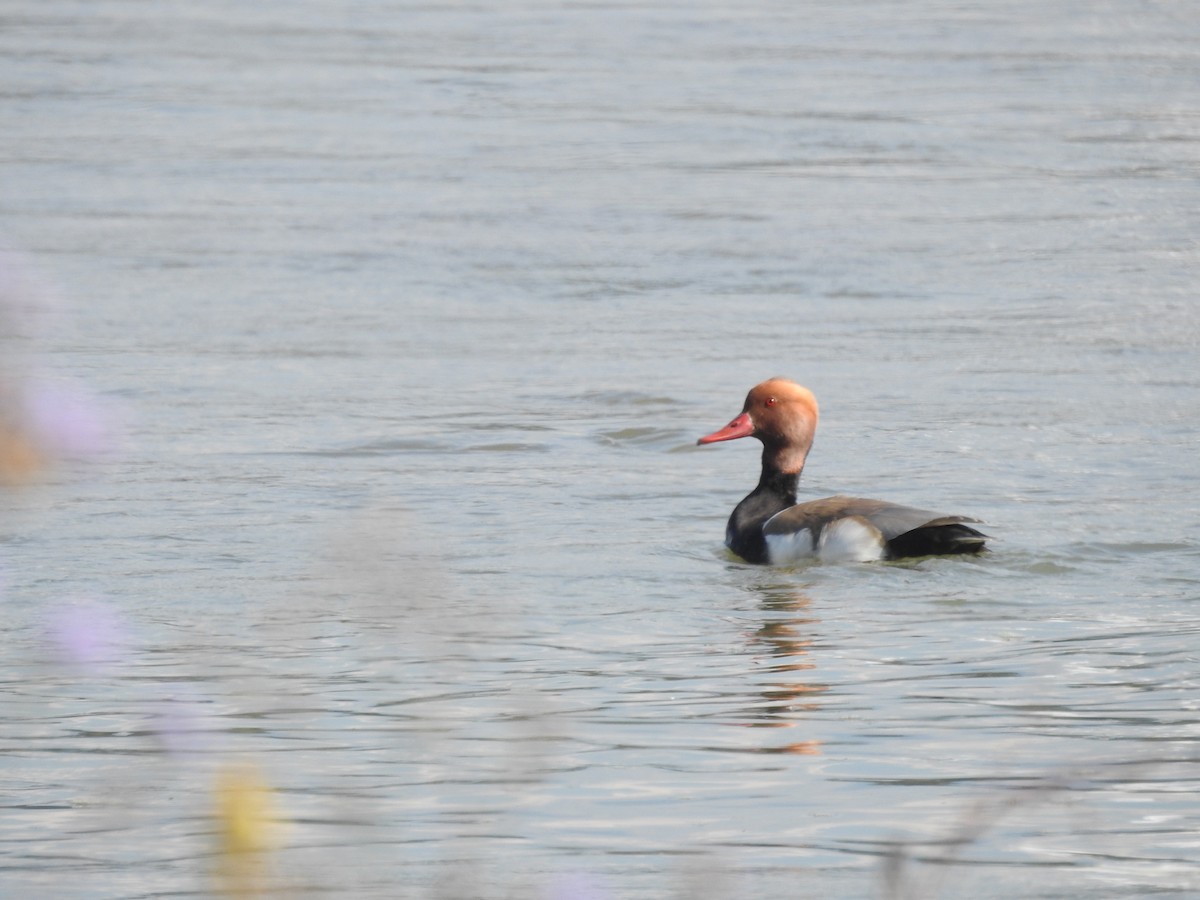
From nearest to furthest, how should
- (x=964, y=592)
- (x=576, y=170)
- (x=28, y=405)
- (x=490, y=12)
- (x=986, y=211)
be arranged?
(x=28, y=405) → (x=964, y=592) → (x=986, y=211) → (x=576, y=170) → (x=490, y=12)

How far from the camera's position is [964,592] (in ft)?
27.0

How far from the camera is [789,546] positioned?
9.02 metres

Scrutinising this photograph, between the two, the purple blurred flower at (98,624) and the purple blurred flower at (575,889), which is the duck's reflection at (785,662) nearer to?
the purple blurred flower at (575,889)

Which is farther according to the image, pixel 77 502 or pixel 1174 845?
pixel 77 502

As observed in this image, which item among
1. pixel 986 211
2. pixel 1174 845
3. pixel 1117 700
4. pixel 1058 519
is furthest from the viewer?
pixel 986 211

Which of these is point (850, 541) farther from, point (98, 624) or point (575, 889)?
point (575, 889)

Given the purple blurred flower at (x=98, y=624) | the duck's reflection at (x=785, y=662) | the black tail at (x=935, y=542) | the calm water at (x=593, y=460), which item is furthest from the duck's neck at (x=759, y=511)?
the purple blurred flower at (x=98, y=624)

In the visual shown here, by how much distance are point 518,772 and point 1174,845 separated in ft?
4.65

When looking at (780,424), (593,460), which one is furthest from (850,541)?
(593,460)

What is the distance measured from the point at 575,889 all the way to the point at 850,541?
4.78 meters

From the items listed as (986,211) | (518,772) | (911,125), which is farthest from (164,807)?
(911,125)

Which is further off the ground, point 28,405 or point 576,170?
point 28,405

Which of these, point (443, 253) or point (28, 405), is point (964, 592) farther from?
point (443, 253)

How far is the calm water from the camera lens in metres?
5.01
